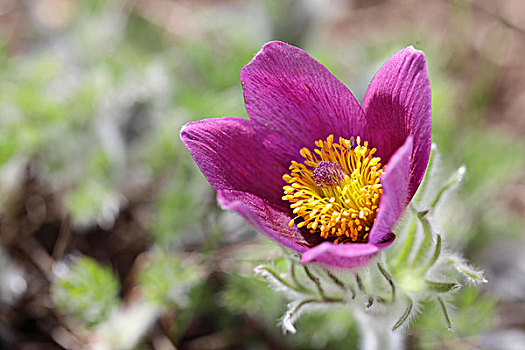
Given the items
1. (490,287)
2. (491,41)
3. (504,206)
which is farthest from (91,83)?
(491,41)

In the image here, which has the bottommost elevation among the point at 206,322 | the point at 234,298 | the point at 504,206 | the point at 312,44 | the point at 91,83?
the point at 206,322

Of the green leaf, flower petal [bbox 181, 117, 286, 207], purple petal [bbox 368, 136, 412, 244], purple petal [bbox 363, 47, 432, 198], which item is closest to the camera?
purple petal [bbox 368, 136, 412, 244]

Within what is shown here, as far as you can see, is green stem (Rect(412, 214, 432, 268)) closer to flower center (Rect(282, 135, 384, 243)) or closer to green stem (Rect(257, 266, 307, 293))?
flower center (Rect(282, 135, 384, 243))

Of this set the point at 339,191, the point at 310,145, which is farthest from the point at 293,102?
the point at 339,191

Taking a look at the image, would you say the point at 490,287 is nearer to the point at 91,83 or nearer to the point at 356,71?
the point at 356,71

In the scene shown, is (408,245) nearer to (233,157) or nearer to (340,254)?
(340,254)

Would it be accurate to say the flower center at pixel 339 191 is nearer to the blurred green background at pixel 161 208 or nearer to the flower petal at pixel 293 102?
the flower petal at pixel 293 102

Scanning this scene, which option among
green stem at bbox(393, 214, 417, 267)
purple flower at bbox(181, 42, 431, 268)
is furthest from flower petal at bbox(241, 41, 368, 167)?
green stem at bbox(393, 214, 417, 267)
